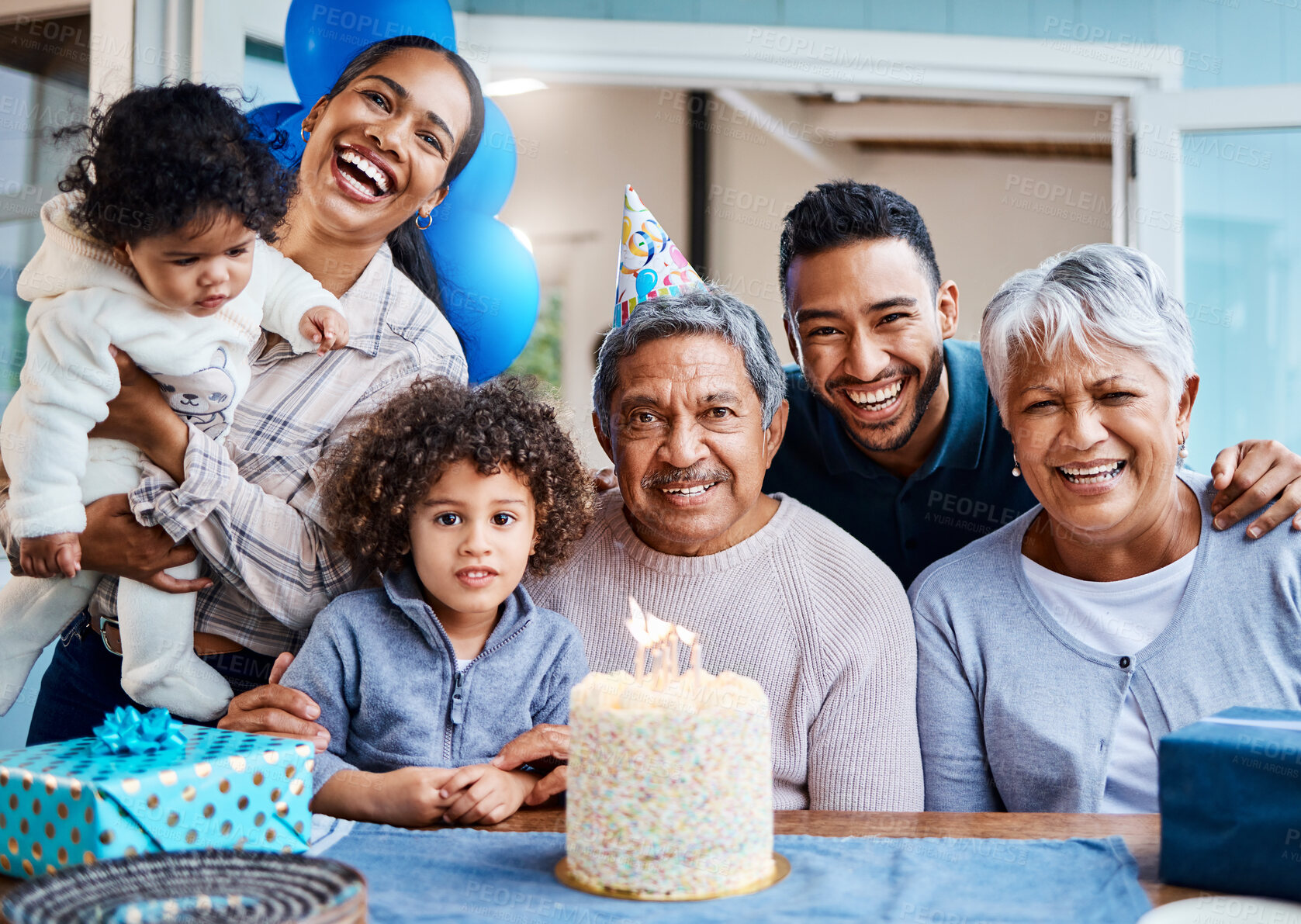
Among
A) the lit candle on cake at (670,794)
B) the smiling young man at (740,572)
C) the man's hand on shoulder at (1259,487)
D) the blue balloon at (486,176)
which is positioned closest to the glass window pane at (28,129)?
the blue balloon at (486,176)

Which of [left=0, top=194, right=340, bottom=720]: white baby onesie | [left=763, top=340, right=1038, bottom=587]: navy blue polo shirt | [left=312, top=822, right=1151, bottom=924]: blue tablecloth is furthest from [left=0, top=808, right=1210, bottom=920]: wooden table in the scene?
[left=763, top=340, right=1038, bottom=587]: navy blue polo shirt

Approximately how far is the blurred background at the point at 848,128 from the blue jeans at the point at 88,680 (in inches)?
33.3

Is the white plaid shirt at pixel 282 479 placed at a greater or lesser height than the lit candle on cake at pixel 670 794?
greater

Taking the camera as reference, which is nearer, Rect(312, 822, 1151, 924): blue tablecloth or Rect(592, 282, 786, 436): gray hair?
Rect(312, 822, 1151, 924): blue tablecloth

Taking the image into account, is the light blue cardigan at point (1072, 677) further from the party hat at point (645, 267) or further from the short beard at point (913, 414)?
the party hat at point (645, 267)

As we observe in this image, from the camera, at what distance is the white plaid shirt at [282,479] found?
63.7 inches

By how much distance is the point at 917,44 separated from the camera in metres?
4.55

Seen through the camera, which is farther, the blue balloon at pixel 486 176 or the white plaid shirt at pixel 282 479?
the blue balloon at pixel 486 176

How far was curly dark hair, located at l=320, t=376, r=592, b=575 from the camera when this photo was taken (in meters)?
1.61

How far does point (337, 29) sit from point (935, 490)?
1651mm

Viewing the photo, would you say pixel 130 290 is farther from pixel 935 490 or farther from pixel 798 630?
pixel 935 490

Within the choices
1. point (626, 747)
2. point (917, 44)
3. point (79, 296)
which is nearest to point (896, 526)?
point (626, 747)

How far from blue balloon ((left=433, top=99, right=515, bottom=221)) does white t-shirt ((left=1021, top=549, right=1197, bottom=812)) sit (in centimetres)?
157

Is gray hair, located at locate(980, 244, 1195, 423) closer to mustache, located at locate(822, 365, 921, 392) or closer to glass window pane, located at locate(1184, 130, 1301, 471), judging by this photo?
mustache, located at locate(822, 365, 921, 392)
